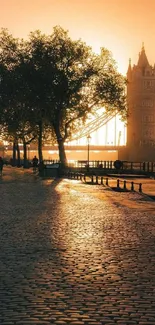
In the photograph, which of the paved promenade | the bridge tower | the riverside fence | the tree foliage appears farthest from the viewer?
the bridge tower

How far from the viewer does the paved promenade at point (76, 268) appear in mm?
7172

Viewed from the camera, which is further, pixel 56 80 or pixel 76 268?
pixel 56 80

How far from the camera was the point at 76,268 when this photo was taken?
10.1 metres

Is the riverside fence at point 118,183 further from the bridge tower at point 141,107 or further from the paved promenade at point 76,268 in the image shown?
the bridge tower at point 141,107

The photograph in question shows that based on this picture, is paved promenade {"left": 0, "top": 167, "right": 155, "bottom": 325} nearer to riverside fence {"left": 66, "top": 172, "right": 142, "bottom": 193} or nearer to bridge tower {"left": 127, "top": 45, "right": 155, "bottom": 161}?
riverside fence {"left": 66, "top": 172, "right": 142, "bottom": 193}

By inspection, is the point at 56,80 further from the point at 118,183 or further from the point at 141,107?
the point at 141,107

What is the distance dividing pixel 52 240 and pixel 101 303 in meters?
5.91

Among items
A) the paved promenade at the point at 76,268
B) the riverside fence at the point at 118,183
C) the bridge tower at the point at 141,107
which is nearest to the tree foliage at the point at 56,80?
the riverside fence at the point at 118,183

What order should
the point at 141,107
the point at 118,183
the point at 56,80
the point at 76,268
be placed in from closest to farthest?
1. the point at 76,268
2. the point at 118,183
3. the point at 56,80
4. the point at 141,107

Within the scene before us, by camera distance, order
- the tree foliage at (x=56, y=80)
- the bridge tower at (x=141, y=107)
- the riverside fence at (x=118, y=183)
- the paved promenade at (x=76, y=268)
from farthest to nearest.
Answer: the bridge tower at (x=141, y=107) < the tree foliage at (x=56, y=80) < the riverside fence at (x=118, y=183) < the paved promenade at (x=76, y=268)

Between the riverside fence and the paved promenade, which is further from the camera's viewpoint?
the riverside fence

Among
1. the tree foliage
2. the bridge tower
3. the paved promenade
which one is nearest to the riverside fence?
the tree foliage

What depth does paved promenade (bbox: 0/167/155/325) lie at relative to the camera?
7.17m

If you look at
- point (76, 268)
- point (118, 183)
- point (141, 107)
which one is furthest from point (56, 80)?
point (141, 107)
